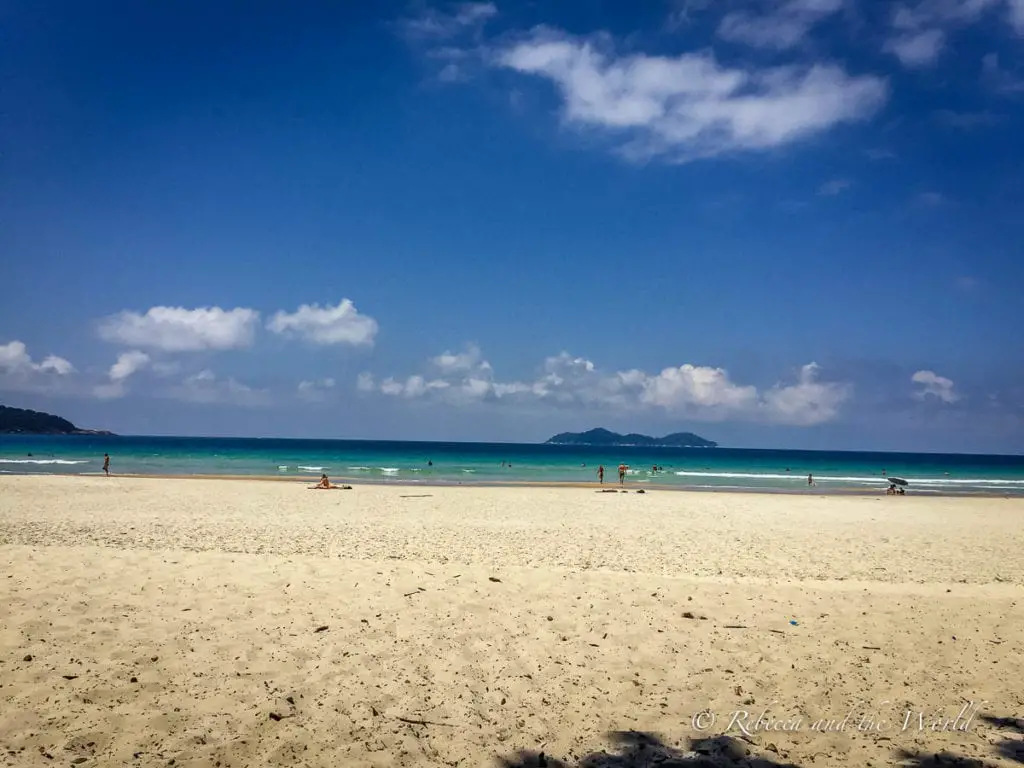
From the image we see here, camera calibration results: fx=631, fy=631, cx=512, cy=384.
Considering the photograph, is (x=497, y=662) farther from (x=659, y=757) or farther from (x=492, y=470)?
(x=492, y=470)

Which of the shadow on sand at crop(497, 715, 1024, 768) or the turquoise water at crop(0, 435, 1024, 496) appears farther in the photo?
the turquoise water at crop(0, 435, 1024, 496)

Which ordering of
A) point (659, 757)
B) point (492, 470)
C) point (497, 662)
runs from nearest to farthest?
point (659, 757) → point (497, 662) → point (492, 470)

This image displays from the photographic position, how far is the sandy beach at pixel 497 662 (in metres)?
5.12

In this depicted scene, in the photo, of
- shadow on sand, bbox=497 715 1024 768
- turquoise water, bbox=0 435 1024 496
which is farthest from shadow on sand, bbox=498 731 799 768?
turquoise water, bbox=0 435 1024 496

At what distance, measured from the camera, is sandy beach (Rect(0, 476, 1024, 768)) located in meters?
5.12

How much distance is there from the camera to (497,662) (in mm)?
6609

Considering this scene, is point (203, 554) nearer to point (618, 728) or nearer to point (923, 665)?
point (618, 728)

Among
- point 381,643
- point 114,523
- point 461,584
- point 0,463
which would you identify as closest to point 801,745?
point 381,643

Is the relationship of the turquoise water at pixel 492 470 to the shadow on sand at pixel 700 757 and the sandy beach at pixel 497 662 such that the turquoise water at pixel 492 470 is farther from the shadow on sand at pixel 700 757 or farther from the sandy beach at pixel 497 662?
the shadow on sand at pixel 700 757

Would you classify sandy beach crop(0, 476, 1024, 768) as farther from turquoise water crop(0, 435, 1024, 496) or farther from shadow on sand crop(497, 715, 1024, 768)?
turquoise water crop(0, 435, 1024, 496)

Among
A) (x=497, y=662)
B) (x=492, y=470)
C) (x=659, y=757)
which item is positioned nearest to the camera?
(x=659, y=757)

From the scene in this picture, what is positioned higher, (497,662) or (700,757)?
(497,662)

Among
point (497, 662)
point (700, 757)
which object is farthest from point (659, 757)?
point (497, 662)

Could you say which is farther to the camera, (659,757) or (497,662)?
(497,662)
